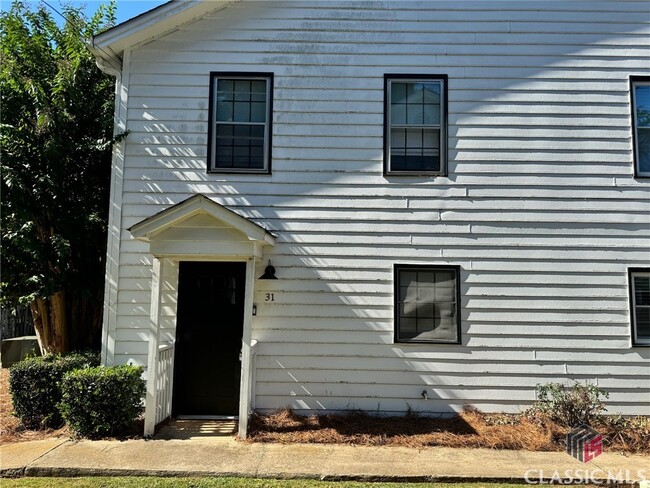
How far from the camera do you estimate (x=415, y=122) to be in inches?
299

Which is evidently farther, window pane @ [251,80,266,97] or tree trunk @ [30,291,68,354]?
tree trunk @ [30,291,68,354]

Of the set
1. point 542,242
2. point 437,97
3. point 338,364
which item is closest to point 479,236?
point 542,242

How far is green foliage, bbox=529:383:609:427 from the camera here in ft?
21.4

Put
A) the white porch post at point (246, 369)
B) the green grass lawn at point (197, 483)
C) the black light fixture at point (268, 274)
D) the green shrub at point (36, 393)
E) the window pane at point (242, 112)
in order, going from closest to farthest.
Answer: the green grass lawn at point (197, 483) → the white porch post at point (246, 369) → the green shrub at point (36, 393) → the black light fixture at point (268, 274) → the window pane at point (242, 112)

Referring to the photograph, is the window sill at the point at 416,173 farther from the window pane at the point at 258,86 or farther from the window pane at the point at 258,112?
the window pane at the point at 258,86

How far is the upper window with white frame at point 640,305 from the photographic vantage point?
714 centimetres

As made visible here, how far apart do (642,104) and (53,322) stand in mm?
9838

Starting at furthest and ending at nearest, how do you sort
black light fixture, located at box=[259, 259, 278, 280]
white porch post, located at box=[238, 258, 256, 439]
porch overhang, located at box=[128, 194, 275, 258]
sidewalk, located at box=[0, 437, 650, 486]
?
black light fixture, located at box=[259, 259, 278, 280] < porch overhang, located at box=[128, 194, 275, 258] < white porch post, located at box=[238, 258, 256, 439] < sidewalk, located at box=[0, 437, 650, 486]

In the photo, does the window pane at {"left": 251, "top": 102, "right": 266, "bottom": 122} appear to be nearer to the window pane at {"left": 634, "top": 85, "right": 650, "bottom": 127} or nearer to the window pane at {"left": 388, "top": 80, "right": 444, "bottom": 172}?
the window pane at {"left": 388, "top": 80, "right": 444, "bottom": 172}

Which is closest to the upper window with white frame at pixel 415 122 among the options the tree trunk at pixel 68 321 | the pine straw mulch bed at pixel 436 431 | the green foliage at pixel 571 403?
the green foliage at pixel 571 403

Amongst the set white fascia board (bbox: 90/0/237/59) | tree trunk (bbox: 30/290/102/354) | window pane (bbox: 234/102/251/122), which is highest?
white fascia board (bbox: 90/0/237/59)

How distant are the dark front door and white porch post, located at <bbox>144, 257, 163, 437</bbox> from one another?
70cm

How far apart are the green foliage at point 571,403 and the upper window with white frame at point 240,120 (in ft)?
17.1

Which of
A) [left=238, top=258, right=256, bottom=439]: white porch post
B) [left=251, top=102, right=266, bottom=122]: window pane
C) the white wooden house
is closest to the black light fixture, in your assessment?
the white wooden house
